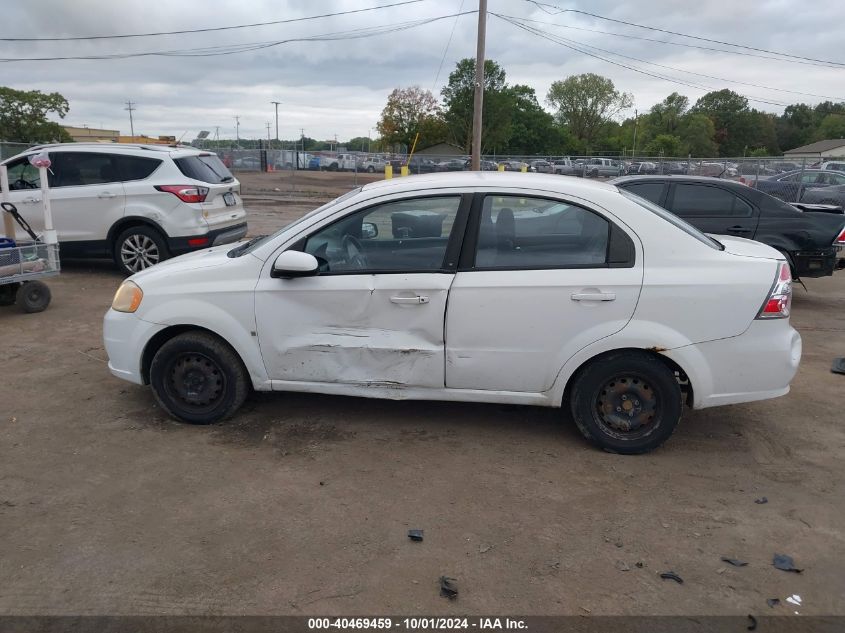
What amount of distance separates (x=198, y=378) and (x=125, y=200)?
5.74 m

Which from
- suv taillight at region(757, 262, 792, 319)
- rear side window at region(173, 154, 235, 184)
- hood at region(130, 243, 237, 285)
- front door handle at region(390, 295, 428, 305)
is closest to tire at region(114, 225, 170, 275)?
rear side window at region(173, 154, 235, 184)

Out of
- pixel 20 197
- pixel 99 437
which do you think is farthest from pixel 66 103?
pixel 99 437

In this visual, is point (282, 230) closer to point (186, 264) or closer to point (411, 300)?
point (186, 264)

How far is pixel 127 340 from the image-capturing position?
4.65 meters

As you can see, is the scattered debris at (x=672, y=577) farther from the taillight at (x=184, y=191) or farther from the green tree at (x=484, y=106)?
the green tree at (x=484, y=106)

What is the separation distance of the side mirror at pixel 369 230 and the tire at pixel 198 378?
4.00 feet

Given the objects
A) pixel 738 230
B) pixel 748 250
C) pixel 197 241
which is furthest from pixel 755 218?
pixel 197 241

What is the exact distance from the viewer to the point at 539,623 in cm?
274

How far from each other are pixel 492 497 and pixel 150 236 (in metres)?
7.38

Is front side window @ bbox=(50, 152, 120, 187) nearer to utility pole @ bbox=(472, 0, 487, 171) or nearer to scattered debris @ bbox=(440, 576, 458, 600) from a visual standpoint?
scattered debris @ bbox=(440, 576, 458, 600)

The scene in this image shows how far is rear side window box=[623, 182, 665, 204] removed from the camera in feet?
28.1

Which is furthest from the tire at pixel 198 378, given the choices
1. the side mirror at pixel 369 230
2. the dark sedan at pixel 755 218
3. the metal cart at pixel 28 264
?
the dark sedan at pixel 755 218

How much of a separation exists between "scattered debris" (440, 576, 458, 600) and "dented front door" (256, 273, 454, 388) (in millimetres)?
1538

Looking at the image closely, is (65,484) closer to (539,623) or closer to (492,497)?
(492,497)
